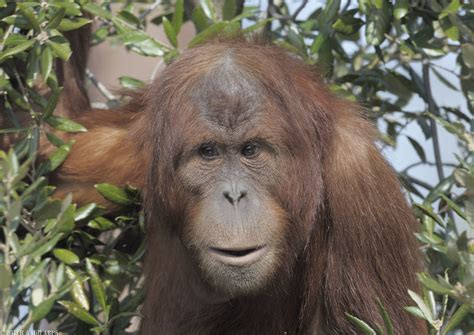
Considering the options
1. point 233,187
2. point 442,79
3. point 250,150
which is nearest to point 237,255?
point 233,187

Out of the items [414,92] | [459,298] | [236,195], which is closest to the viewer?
[459,298]

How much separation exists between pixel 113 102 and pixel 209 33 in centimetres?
99

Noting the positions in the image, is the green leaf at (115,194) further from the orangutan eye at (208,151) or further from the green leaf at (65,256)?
the orangutan eye at (208,151)

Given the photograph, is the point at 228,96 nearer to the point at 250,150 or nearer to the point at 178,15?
the point at 250,150

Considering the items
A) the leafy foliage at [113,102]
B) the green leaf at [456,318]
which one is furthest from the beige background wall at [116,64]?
the green leaf at [456,318]

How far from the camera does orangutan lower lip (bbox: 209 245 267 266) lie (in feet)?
13.6

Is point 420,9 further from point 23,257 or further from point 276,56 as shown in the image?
point 23,257

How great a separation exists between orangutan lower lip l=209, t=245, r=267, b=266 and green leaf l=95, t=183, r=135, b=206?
3.03ft

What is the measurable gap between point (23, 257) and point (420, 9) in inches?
98.2

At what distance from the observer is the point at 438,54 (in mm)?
5145

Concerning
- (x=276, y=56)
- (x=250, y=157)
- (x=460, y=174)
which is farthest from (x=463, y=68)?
(x=460, y=174)

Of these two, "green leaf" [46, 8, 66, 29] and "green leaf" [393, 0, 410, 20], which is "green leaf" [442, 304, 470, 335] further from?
"green leaf" [46, 8, 66, 29]

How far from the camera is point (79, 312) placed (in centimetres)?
444

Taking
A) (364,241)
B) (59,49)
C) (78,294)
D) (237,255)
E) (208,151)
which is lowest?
(78,294)
